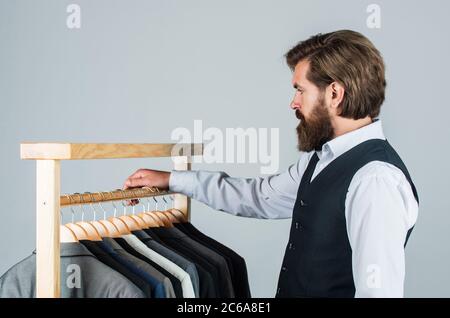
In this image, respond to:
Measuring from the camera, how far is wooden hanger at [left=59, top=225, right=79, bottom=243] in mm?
1653

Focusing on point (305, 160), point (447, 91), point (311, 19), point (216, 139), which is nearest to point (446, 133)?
point (447, 91)

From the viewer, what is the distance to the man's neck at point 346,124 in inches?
76.9

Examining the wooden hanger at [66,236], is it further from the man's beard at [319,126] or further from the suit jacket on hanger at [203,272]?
the man's beard at [319,126]

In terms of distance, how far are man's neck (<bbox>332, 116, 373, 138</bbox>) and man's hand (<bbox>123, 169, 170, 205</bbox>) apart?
0.56 metres

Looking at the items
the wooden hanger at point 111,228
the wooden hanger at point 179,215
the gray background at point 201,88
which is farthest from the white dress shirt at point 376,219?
the gray background at point 201,88

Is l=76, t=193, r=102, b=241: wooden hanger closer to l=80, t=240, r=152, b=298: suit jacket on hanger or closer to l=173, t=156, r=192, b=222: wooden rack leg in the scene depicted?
l=80, t=240, r=152, b=298: suit jacket on hanger

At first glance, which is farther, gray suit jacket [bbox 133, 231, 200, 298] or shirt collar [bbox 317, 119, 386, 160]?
shirt collar [bbox 317, 119, 386, 160]

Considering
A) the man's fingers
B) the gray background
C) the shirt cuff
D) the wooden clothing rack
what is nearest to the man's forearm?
the shirt cuff

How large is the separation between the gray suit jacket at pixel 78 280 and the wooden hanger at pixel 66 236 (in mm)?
30

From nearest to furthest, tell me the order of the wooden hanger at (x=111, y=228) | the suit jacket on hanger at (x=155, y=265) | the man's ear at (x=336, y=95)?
1. the suit jacket on hanger at (x=155, y=265)
2. the wooden hanger at (x=111, y=228)
3. the man's ear at (x=336, y=95)

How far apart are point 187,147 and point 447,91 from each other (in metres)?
1.86

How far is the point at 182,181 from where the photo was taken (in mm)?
2105

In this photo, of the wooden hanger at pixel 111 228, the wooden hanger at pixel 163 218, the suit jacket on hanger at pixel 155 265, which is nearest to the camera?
the suit jacket on hanger at pixel 155 265

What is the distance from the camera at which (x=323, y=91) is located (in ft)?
6.47
